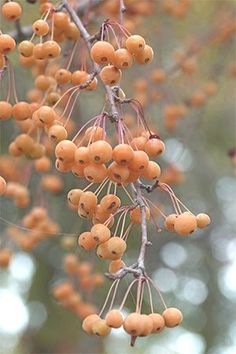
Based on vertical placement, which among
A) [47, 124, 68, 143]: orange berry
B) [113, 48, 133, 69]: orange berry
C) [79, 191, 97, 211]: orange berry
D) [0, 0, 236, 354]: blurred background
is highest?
[0, 0, 236, 354]: blurred background

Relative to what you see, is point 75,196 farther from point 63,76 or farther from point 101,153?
point 63,76

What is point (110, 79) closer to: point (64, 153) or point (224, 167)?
point (64, 153)

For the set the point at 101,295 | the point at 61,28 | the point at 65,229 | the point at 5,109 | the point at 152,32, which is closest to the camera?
the point at 5,109

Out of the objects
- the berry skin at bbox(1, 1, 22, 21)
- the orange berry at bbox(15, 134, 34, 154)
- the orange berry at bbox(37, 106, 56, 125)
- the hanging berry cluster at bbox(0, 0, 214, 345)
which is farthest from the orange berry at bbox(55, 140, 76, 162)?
the orange berry at bbox(15, 134, 34, 154)

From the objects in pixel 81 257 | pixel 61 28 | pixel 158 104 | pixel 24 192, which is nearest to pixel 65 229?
pixel 81 257

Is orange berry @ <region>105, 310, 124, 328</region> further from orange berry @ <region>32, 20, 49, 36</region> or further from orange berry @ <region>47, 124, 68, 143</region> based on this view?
orange berry @ <region>32, 20, 49, 36</region>

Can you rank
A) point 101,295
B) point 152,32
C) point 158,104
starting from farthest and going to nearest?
point 101,295 < point 152,32 < point 158,104

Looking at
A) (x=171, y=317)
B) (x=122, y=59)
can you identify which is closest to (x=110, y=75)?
(x=122, y=59)
